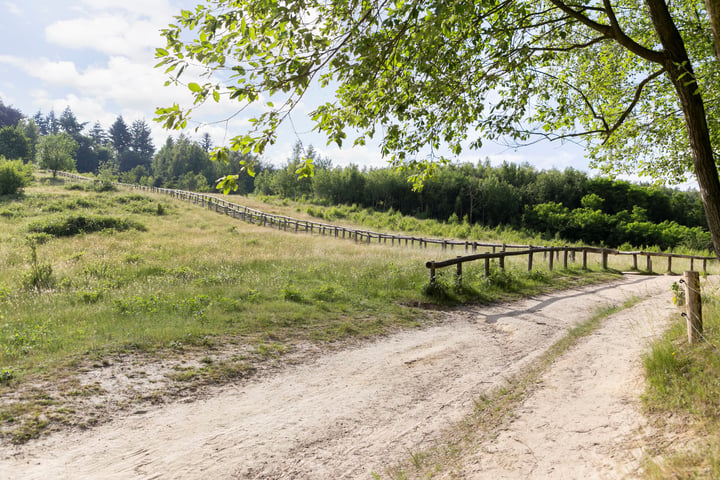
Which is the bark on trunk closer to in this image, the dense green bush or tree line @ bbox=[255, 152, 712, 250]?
the dense green bush

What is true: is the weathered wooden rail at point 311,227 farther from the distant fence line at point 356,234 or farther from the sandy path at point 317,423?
the sandy path at point 317,423

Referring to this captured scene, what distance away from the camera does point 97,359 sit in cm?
584

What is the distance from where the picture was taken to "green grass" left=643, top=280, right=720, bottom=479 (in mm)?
2936

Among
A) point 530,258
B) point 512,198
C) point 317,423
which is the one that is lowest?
point 317,423

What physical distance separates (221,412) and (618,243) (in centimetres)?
6458

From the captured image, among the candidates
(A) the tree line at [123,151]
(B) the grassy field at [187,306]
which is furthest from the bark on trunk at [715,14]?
(A) the tree line at [123,151]

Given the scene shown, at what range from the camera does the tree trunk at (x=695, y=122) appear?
16.7 feet

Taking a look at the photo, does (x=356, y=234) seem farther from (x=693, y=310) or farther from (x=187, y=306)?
(x=693, y=310)

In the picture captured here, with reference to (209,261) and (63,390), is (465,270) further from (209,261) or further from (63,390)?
(63,390)

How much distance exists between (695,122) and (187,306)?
355 inches

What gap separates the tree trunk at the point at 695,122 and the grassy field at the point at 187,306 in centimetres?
528

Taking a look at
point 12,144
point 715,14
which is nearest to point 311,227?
point 715,14

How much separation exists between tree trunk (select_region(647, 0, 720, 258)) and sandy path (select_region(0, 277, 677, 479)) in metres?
2.24

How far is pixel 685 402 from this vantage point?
3859mm
